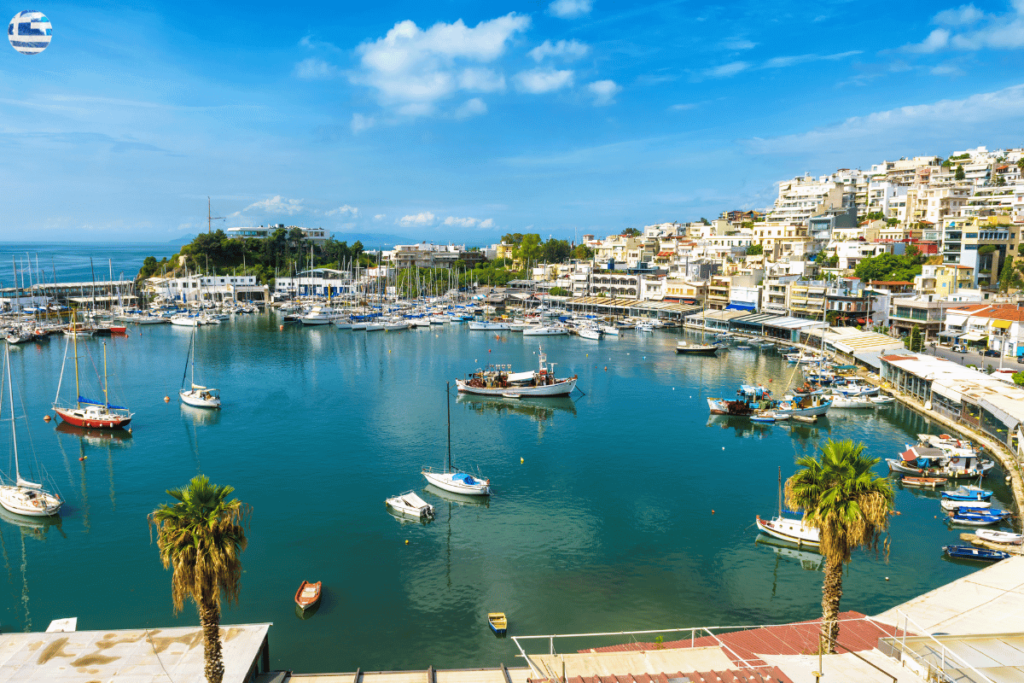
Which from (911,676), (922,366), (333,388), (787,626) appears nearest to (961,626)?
(787,626)

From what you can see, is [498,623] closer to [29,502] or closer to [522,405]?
[29,502]

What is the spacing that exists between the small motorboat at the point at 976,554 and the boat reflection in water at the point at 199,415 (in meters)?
45.4

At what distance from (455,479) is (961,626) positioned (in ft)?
72.4

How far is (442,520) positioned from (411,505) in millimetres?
1691

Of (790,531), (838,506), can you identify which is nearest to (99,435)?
(790,531)

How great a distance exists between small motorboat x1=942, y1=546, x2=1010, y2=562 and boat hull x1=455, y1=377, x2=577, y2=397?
3383 centimetres

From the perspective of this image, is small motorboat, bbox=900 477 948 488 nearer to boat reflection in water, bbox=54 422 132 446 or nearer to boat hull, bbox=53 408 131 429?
boat reflection in water, bbox=54 422 132 446

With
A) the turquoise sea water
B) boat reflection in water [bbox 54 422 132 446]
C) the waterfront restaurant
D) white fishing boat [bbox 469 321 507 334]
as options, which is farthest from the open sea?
white fishing boat [bbox 469 321 507 334]

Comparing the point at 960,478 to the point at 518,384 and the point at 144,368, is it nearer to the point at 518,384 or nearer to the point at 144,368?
the point at 518,384

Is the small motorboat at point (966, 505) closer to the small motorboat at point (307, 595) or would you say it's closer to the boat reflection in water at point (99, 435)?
the small motorboat at point (307, 595)

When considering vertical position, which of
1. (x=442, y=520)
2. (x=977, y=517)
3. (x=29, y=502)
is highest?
(x=29, y=502)

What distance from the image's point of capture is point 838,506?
1567 centimetres

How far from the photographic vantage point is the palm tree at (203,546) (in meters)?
13.2

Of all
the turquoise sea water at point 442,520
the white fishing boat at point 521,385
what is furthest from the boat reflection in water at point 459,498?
the white fishing boat at point 521,385
